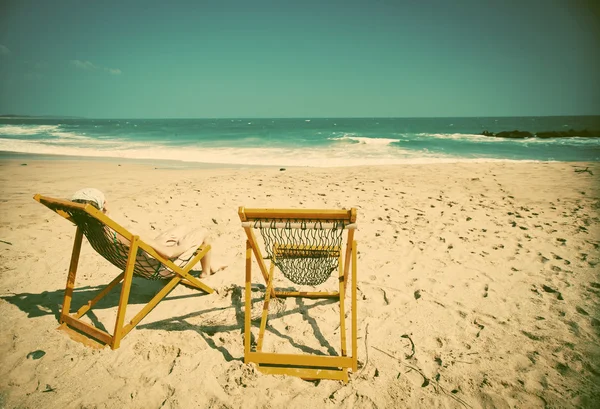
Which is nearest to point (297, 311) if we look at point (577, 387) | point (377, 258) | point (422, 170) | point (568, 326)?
point (377, 258)

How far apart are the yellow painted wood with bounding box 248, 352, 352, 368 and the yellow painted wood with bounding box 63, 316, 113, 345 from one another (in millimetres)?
1306

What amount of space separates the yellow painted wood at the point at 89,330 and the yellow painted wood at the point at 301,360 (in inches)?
51.4

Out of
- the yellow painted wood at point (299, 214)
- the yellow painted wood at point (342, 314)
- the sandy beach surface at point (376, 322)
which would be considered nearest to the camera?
the yellow painted wood at point (299, 214)

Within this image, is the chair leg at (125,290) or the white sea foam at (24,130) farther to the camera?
the white sea foam at (24,130)

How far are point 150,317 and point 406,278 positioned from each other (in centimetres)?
296

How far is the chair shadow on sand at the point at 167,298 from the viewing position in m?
2.82

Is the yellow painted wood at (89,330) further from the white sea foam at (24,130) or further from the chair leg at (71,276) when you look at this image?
the white sea foam at (24,130)

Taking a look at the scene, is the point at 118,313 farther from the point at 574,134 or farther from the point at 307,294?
the point at 574,134

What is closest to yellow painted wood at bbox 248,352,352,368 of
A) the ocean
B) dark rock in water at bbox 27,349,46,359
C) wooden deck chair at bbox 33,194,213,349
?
wooden deck chair at bbox 33,194,213,349

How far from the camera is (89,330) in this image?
8.88ft

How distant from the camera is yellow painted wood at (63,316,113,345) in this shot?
8.61 ft

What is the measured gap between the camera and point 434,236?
4.98 metres

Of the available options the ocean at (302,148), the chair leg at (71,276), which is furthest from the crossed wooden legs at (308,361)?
the ocean at (302,148)

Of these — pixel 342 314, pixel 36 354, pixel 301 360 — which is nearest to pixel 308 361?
pixel 301 360
